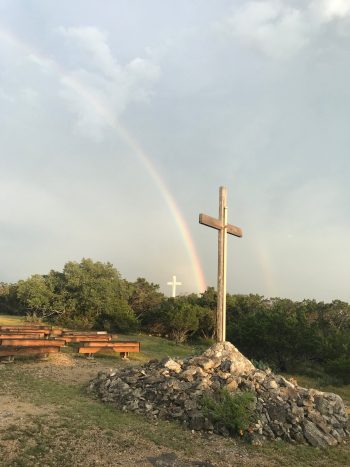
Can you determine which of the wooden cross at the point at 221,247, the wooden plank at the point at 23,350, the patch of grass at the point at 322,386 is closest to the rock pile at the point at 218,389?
the wooden cross at the point at 221,247

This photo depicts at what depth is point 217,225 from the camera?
10836 millimetres

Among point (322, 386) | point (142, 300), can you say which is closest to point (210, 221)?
point (322, 386)

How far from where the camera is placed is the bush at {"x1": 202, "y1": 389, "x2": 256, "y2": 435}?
6688mm

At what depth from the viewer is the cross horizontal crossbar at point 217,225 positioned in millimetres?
10364

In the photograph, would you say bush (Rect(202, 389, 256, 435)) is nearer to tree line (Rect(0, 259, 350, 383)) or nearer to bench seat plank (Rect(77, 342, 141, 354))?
bench seat plank (Rect(77, 342, 141, 354))

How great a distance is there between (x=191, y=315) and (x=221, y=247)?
13.1 metres

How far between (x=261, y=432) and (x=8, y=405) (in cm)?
448

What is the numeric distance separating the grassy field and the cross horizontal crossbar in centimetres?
497

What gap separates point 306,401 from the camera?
807 centimetres

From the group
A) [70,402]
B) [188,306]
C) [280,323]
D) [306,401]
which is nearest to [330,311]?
[188,306]

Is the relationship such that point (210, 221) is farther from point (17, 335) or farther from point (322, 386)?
point (322, 386)

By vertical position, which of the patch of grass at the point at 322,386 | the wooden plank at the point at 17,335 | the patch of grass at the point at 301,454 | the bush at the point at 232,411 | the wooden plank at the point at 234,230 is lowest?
the patch of grass at the point at 301,454

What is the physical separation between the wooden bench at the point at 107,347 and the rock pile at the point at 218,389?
3.53 m

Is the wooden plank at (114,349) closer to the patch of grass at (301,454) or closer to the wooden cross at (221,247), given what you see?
the wooden cross at (221,247)
